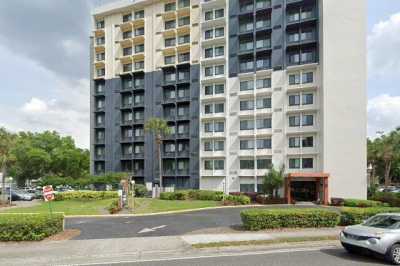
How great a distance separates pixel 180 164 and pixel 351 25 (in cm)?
3335

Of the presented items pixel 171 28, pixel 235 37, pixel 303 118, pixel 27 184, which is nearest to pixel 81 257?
pixel 303 118

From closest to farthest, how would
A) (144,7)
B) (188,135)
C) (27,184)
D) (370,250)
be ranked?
(370,250) → (188,135) → (144,7) → (27,184)

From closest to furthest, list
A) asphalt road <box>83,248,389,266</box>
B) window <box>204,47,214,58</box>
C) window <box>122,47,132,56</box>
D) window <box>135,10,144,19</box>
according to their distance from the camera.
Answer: asphalt road <box>83,248,389,266</box> → window <box>204,47,214,58</box> → window <box>135,10,144,19</box> → window <box>122,47,132,56</box>

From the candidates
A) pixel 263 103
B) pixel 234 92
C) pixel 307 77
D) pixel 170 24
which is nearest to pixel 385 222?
pixel 307 77

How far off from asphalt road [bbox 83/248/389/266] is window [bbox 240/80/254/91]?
1581 inches

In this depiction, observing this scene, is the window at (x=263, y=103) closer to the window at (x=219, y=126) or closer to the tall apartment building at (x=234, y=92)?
the tall apartment building at (x=234, y=92)

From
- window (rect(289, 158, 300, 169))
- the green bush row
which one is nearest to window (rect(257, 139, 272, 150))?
window (rect(289, 158, 300, 169))

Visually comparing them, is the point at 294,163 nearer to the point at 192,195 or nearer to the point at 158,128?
the point at 192,195

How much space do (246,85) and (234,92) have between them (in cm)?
216

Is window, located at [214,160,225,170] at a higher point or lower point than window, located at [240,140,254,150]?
lower

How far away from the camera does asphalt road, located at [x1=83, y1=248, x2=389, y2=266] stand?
1107 centimetres

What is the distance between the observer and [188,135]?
5431cm

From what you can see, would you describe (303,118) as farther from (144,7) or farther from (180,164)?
(144,7)

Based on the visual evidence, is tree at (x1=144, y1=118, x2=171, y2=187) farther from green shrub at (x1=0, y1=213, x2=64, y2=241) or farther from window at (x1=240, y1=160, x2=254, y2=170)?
green shrub at (x1=0, y1=213, x2=64, y2=241)
